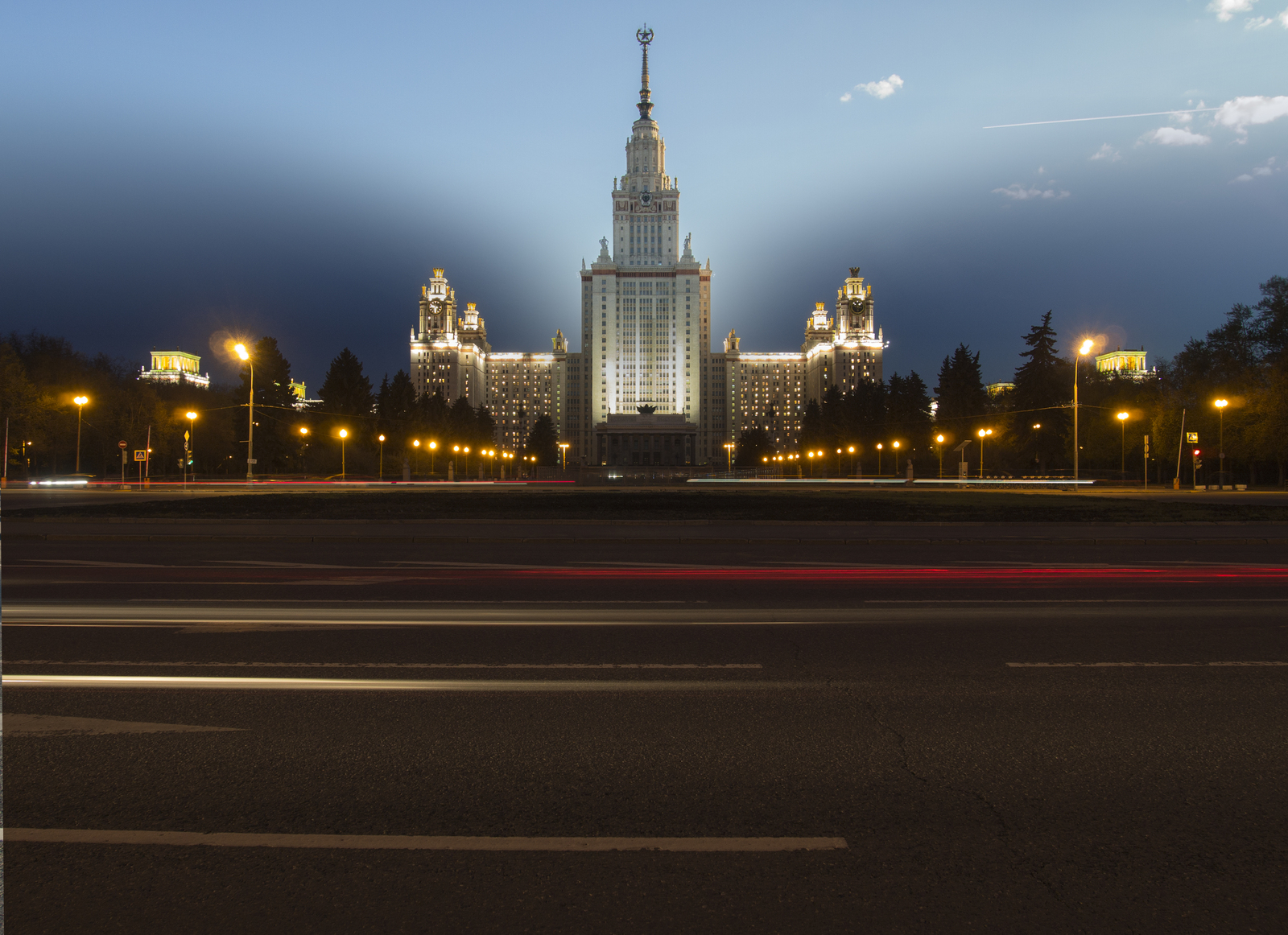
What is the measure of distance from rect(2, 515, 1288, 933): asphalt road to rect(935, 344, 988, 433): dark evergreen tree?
270 ft

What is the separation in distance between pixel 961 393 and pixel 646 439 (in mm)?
105017

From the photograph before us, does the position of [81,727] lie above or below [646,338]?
below

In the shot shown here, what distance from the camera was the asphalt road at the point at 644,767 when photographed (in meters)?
3.36

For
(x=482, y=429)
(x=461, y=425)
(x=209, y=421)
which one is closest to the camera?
(x=209, y=421)

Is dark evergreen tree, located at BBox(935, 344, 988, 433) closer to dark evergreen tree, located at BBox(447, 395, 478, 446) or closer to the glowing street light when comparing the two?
the glowing street light

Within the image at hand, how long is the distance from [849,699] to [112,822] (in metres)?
4.94

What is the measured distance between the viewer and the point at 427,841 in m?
3.84

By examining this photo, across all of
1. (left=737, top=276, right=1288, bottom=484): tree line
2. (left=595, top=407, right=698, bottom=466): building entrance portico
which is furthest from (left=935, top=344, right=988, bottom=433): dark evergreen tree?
(left=595, top=407, right=698, bottom=466): building entrance portico

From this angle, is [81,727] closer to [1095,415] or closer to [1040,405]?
[1040,405]

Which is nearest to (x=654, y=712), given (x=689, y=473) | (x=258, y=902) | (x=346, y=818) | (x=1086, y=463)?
(x=346, y=818)

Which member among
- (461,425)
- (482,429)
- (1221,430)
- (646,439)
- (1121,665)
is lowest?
(1121,665)

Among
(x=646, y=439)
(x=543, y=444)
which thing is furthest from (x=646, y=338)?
(x=543, y=444)

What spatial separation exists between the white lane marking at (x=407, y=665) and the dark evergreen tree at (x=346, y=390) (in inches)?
3217

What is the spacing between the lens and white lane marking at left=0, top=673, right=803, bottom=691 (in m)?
6.45
